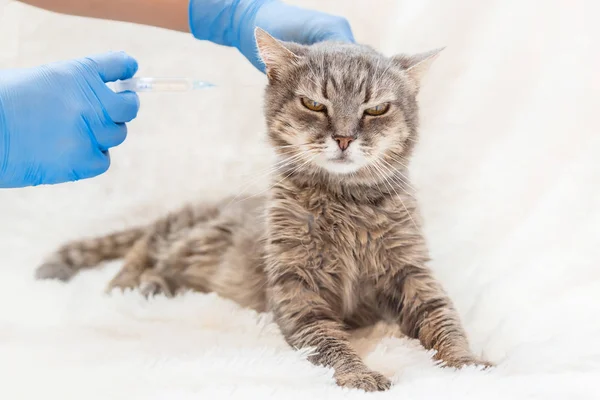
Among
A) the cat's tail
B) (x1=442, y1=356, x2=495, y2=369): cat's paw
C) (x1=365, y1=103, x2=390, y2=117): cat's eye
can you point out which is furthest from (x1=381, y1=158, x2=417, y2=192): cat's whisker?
the cat's tail

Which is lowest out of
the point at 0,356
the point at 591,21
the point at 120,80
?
the point at 0,356

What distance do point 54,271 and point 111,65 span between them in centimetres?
77

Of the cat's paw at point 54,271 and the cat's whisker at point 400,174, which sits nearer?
the cat's whisker at point 400,174

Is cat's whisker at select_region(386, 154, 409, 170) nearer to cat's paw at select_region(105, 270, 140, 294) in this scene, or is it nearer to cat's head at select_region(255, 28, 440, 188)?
cat's head at select_region(255, 28, 440, 188)

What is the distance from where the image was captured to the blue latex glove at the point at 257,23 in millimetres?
1954

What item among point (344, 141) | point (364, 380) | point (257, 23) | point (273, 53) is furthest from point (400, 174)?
point (257, 23)

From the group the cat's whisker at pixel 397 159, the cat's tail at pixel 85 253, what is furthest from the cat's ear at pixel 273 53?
the cat's tail at pixel 85 253

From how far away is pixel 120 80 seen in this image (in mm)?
1598

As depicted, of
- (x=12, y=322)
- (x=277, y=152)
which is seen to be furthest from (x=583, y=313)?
(x=12, y=322)

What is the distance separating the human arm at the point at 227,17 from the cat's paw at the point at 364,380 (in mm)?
1078

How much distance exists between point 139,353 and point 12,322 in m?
0.43

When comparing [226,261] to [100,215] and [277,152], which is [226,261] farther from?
[100,215]

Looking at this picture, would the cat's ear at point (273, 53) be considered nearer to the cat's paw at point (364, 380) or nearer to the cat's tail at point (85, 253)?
the cat's paw at point (364, 380)

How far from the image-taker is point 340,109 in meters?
1.45
